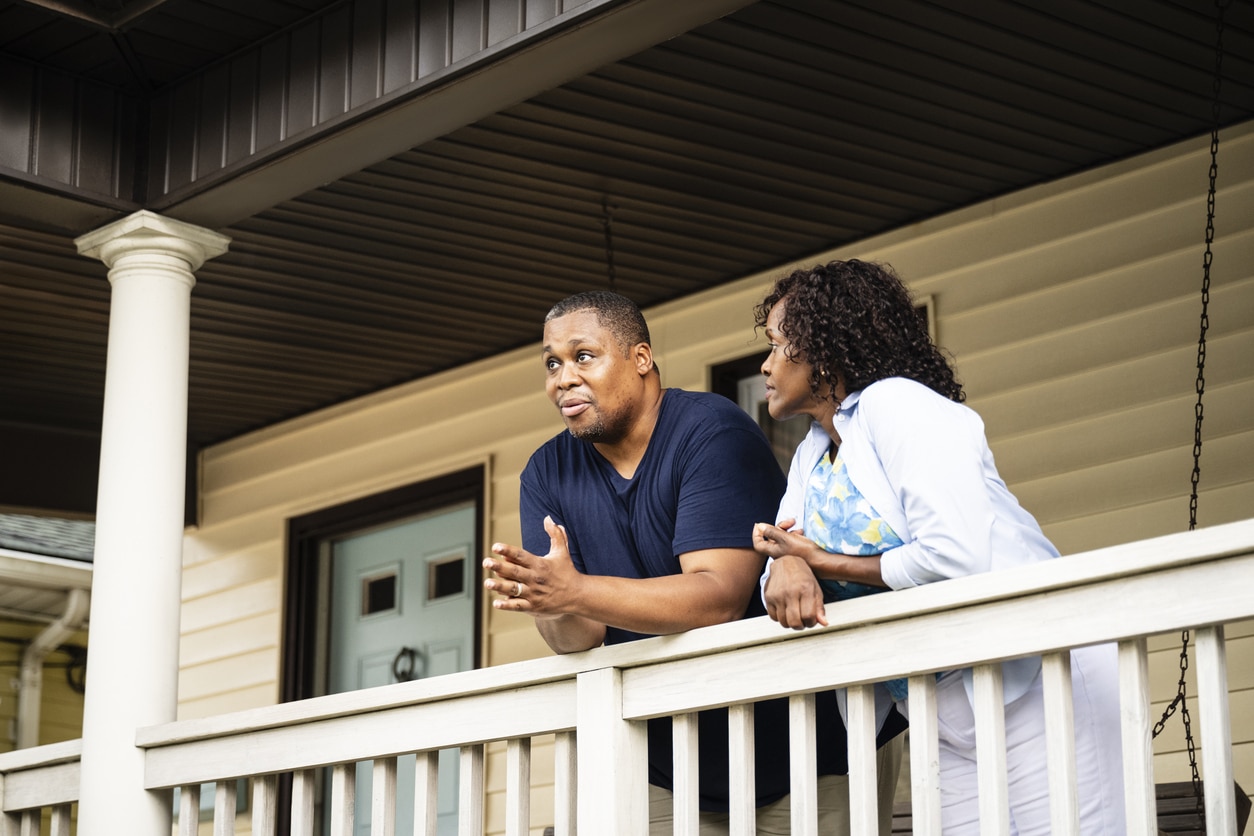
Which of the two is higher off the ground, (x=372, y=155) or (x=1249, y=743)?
(x=372, y=155)

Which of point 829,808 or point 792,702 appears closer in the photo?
point 792,702

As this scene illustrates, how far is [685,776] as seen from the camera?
308cm

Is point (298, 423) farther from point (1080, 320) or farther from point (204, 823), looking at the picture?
point (1080, 320)

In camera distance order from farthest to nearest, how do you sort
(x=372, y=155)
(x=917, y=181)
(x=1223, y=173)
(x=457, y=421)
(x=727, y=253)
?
1. (x=457, y=421)
2. (x=727, y=253)
3. (x=917, y=181)
4. (x=1223, y=173)
5. (x=372, y=155)

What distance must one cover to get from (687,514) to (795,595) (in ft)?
1.23

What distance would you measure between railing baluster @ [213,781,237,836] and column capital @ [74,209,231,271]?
1759 mm

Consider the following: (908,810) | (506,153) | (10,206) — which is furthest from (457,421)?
(908,810)

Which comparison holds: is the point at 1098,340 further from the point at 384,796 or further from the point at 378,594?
the point at 378,594

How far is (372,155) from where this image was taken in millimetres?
4691

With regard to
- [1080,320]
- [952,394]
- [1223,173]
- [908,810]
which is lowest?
[908,810]

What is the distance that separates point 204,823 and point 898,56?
5431 mm

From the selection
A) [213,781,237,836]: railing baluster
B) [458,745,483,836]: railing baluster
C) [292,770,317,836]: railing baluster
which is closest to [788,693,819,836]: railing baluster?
[458,745,483,836]: railing baluster

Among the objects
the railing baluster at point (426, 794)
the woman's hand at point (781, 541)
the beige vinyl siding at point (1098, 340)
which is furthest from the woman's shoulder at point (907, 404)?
the beige vinyl siding at point (1098, 340)

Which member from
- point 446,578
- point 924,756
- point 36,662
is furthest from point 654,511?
point 36,662
